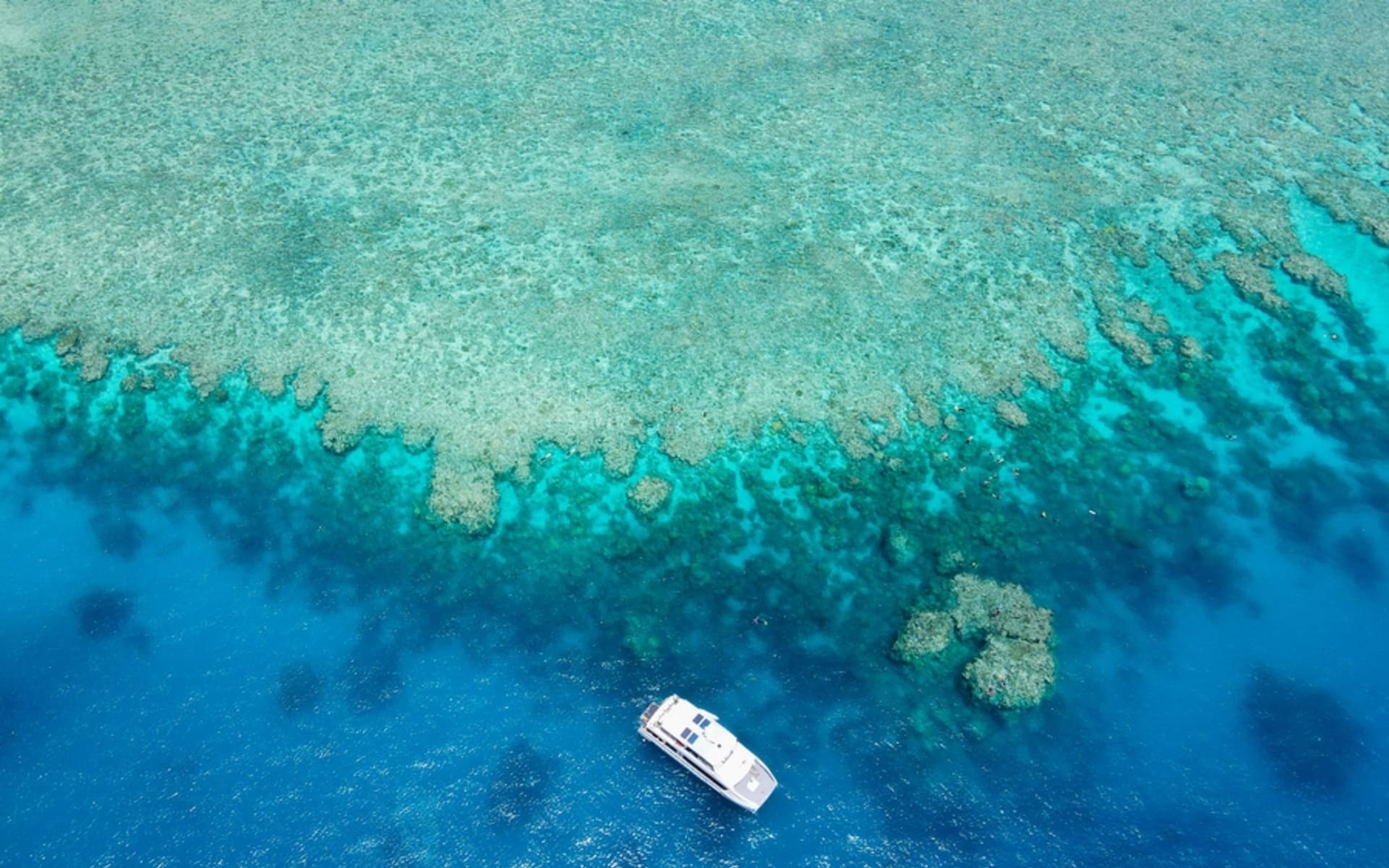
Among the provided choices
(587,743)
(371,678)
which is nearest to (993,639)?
(587,743)

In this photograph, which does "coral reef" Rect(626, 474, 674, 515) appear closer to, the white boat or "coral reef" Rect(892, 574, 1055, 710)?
the white boat

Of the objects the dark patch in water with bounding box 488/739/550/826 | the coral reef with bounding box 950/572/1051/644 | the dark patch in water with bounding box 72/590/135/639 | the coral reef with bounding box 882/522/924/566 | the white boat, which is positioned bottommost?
the dark patch in water with bounding box 72/590/135/639

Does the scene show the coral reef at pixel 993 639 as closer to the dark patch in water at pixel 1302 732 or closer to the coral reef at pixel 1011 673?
the coral reef at pixel 1011 673

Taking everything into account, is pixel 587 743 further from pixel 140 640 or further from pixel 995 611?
pixel 140 640

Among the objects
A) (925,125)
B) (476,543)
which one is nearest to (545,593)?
(476,543)

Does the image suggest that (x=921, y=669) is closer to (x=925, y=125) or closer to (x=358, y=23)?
(x=925, y=125)

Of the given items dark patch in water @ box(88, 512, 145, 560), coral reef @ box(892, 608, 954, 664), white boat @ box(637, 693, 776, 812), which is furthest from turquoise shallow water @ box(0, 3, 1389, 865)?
white boat @ box(637, 693, 776, 812)
